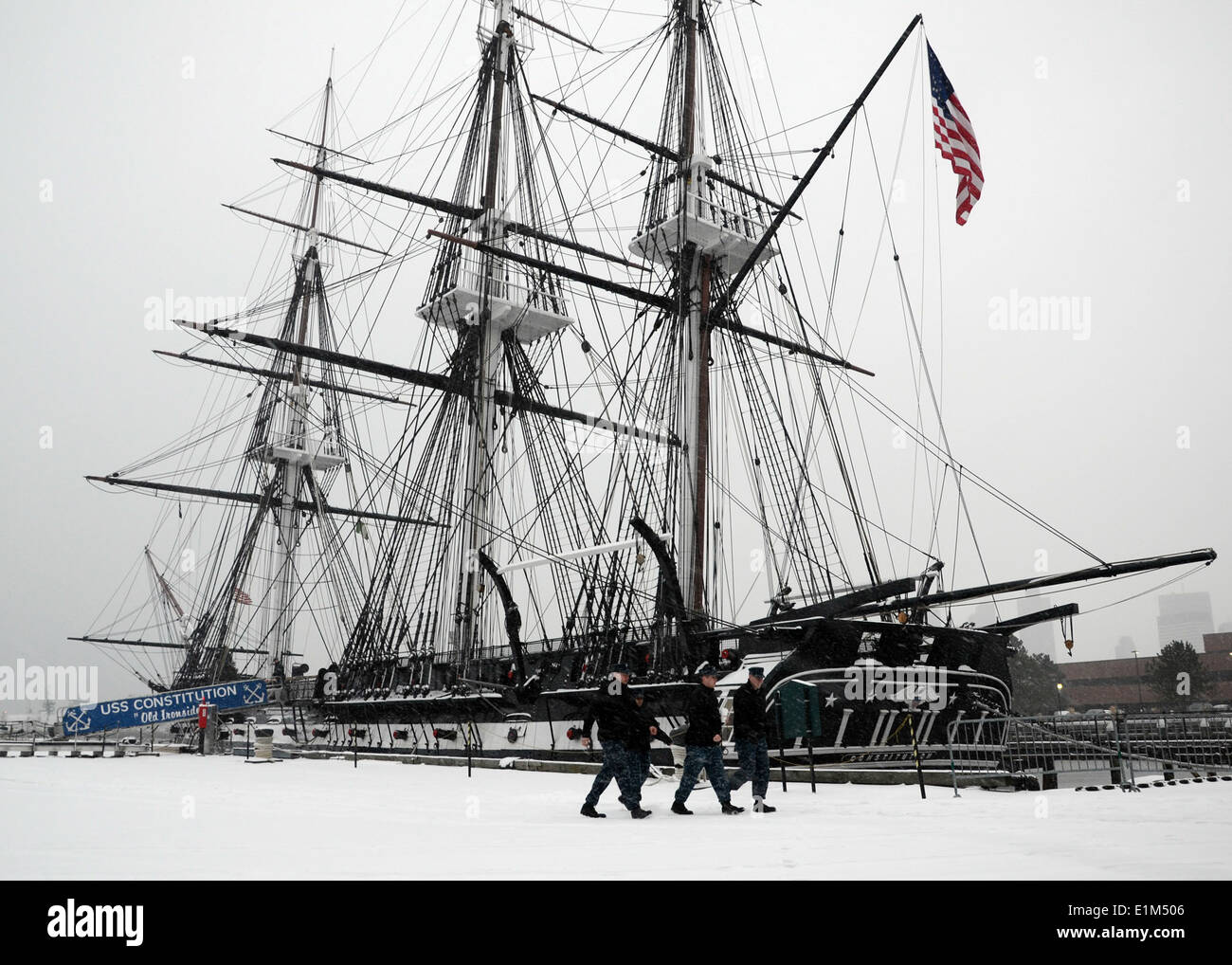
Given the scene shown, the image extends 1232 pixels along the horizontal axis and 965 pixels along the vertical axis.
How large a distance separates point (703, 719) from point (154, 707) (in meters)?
21.5

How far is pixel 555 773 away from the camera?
17.7 m

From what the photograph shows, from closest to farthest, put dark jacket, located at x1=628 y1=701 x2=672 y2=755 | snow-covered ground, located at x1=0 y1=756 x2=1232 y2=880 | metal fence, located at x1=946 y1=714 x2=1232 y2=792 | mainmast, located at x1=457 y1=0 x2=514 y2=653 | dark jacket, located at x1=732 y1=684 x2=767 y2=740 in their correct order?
snow-covered ground, located at x1=0 y1=756 x2=1232 y2=880 → dark jacket, located at x1=628 y1=701 x2=672 y2=755 → dark jacket, located at x1=732 y1=684 x2=767 y2=740 → metal fence, located at x1=946 y1=714 x2=1232 y2=792 → mainmast, located at x1=457 y1=0 x2=514 y2=653

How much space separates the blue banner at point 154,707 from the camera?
2595 cm

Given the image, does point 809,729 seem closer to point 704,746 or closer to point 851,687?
point 851,687

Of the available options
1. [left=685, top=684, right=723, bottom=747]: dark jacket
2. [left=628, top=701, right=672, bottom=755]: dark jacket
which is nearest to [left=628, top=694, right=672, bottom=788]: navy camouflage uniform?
[left=628, top=701, right=672, bottom=755]: dark jacket

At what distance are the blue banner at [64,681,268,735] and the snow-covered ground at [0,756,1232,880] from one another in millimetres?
13538

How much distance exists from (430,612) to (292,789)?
57.5ft

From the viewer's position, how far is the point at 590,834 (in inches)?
313

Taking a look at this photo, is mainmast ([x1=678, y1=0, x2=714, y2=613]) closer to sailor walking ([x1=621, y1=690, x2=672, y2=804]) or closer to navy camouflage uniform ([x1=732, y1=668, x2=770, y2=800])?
navy camouflage uniform ([x1=732, y1=668, x2=770, y2=800])

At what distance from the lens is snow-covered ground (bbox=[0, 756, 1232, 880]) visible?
18.6 ft

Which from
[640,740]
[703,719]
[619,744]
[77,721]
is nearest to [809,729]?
[703,719]
